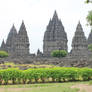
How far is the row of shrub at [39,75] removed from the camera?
831 inches

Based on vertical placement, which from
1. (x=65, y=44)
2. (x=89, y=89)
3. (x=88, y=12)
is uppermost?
(x=65, y=44)

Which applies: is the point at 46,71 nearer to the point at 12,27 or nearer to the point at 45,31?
the point at 45,31

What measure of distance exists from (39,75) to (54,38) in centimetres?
5838

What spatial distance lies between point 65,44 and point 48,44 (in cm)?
564

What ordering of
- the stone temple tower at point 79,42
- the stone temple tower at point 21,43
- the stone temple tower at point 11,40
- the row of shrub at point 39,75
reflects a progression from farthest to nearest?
the stone temple tower at point 11,40 → the stone temple tower at point 21,43 → the stone temple tower at point 79,42 → the row of shrub at point 39,75

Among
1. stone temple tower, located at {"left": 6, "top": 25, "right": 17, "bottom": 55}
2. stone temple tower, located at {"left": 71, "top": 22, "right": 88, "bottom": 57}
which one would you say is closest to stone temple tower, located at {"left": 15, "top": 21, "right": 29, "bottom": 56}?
stone temple tower, located at {"left": 6, "top": 25, "right": 17, "bottom": 55}

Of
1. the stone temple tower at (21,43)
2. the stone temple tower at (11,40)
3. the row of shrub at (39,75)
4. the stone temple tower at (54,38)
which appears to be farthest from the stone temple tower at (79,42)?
the row of shrub at (39,75)

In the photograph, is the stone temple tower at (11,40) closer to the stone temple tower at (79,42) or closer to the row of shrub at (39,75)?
the stone temple tower at (79,42)

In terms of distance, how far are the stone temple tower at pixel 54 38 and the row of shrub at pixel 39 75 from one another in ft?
182

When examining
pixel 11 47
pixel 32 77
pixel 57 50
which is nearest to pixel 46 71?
pixel 32 77

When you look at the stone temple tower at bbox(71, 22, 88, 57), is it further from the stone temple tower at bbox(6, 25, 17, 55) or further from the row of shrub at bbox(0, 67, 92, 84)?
the row of shrub at bbox(0, 67, 92, 84)

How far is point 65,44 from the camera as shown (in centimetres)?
8056

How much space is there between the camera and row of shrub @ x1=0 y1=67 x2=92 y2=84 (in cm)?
2111

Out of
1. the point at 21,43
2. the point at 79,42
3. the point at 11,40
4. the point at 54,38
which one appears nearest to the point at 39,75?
the point at 79,42
